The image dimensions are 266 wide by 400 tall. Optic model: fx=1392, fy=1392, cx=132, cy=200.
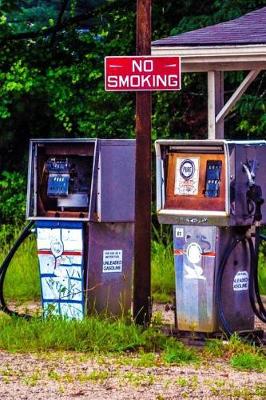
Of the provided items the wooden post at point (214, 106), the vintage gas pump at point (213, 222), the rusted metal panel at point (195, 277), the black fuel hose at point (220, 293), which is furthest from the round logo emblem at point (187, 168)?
the wooden post at point (214, 106)

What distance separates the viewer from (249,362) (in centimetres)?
995

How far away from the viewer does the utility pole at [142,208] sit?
1148 centimetres

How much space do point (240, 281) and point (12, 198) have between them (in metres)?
13.7

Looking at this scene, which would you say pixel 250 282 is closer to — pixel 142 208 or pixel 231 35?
pixel 142 208

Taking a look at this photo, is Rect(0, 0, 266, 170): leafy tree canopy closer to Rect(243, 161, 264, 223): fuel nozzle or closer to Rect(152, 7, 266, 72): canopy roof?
Rect(152, 7, 266, 72): canopy roof

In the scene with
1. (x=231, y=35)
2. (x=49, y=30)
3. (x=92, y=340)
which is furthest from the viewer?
(x=49, y=30)

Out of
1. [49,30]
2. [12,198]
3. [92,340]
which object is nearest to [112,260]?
[92,340]

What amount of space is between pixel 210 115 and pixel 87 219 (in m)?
5.46

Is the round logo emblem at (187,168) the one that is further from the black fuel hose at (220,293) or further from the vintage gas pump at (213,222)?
the black fuel hose at (220,293)

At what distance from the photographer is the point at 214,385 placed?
9180mm

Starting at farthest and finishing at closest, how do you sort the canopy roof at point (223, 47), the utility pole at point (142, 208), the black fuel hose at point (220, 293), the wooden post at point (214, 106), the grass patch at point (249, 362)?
the wooden post at point (214, 106) < the canopy roof at point (223, 47) < the utility pole at point (142, 208) < the black fuel hose at point (220, 293) < the grass patch at point (249, 362)

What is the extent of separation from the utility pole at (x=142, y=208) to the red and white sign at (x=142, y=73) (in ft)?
0.67

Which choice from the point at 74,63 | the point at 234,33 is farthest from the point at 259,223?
the point at 74,63

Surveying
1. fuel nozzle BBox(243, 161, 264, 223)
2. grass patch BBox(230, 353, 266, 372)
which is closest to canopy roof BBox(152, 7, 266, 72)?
fuel nozzle BBox(243, 161, 264, 223)
